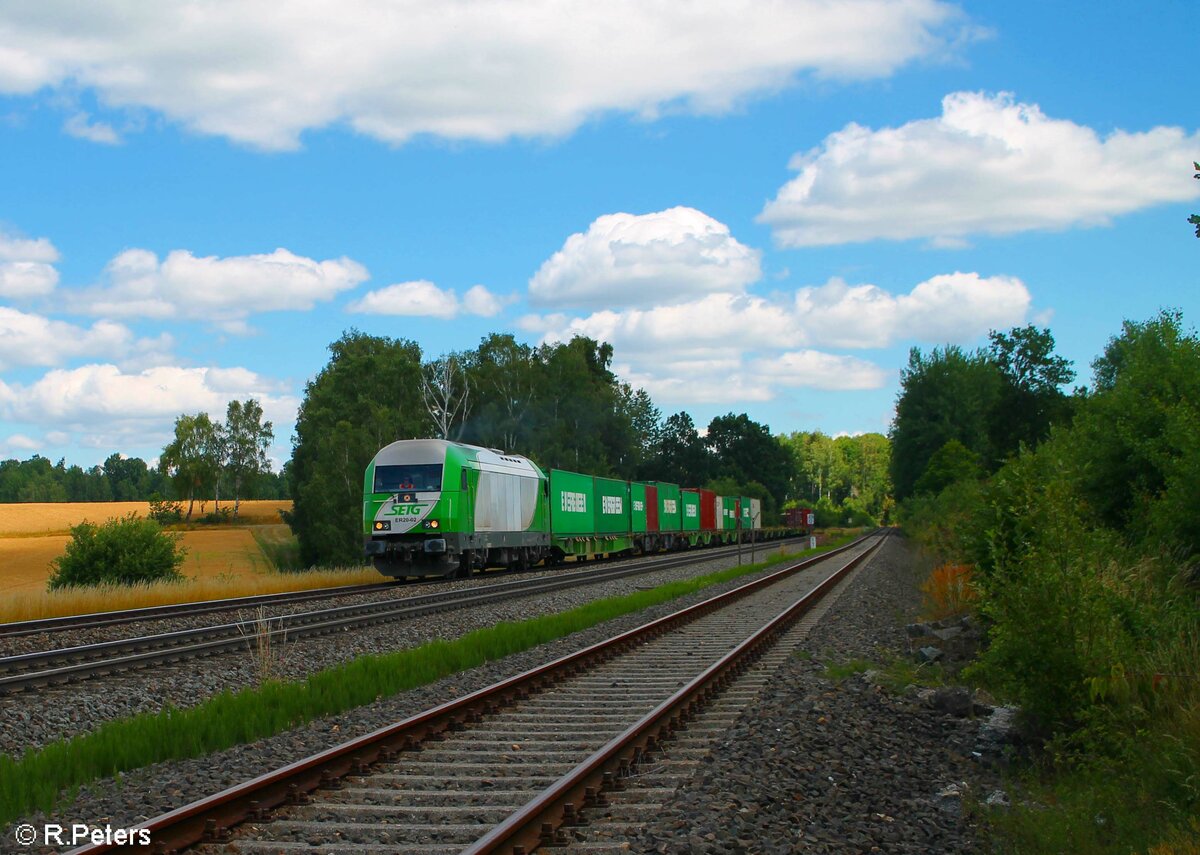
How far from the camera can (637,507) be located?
4644 cm

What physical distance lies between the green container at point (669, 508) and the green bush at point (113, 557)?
25988 millimetres

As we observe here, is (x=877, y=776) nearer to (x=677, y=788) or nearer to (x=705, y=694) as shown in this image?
(x=677, y=788)

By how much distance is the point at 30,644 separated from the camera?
45.3 ft

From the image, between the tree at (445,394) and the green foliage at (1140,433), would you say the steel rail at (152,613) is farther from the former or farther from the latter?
the tree at (445,394)

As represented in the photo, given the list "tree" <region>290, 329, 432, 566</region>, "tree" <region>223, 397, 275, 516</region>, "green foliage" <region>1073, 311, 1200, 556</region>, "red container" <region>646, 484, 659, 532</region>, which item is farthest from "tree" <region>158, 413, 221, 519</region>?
"green foliage" <region>1073, 311, 1200, 556</region>

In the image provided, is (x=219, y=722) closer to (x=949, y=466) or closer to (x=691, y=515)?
(x=691, y=515)

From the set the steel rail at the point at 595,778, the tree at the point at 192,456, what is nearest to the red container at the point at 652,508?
the steel rail at the point at 595,778

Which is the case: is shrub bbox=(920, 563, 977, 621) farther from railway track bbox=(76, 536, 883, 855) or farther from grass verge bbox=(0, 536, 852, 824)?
grass verge bbox=(0, 536, 852, 824)

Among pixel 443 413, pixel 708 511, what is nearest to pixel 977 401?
pixel 708 511

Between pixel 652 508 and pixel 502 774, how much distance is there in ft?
138

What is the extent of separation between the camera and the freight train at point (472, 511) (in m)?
25.9

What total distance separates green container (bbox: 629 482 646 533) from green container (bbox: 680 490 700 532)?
7917mm

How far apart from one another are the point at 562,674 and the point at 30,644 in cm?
760

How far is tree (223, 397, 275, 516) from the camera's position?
9581cm
